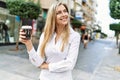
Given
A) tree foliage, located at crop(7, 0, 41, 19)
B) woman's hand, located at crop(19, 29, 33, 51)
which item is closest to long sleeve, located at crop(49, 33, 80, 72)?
woman's hand, located at crop(19, 29, 33, 51)

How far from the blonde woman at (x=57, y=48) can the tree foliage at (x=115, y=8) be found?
415 inches

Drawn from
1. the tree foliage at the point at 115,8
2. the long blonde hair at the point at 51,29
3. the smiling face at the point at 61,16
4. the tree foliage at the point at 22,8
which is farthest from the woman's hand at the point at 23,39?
the tree foliage at the point at 22,8

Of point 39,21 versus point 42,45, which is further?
point 39,21

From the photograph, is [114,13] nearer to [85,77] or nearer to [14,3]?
[85,77]

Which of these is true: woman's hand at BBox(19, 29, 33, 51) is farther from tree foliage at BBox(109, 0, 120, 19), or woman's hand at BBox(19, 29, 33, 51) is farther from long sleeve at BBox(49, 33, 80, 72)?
Result: tree foliage at BBox(109, 0, 120, 19)

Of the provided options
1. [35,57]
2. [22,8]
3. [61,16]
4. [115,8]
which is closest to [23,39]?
[35,57]

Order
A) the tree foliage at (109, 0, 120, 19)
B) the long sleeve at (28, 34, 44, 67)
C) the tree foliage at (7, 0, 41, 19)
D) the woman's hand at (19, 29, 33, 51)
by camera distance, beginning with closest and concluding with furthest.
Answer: the woman's hand at (19, 29, 33, 51) < the long sleeve at (28, 34, 44, 67) < the tree foliage at (109, 0, 120, 19) < the tree foliage at (7, 0, 41, 19)

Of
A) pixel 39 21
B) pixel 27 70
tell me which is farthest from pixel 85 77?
pixel 39 21

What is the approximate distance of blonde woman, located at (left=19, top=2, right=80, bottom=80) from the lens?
2566 mm

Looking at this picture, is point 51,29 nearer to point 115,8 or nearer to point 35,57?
point 35,57

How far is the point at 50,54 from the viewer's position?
A: 2.58 m

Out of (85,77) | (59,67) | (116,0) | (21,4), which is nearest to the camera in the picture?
(59,67)

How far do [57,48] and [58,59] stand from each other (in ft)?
0.35

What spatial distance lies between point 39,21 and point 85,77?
1742cm
